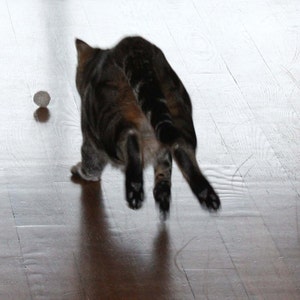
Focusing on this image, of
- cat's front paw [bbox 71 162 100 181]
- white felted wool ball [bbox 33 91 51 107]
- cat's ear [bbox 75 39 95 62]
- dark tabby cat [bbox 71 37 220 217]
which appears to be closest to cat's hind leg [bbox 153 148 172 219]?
dark tabby cat [bbox 71 37 220 217]

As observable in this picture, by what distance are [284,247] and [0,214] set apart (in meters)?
1.07

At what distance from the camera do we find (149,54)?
3.89 meters

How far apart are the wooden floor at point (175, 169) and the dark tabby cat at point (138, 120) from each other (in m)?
0.21

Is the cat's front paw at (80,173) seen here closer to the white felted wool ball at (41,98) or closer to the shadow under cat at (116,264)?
the shadow under cat at (116,264)

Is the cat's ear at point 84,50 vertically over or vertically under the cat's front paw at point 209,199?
over

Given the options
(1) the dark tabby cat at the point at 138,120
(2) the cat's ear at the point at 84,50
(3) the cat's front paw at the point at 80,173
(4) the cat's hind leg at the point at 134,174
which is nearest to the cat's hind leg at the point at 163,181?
(1) the dark tabby cat at the point at 138,120

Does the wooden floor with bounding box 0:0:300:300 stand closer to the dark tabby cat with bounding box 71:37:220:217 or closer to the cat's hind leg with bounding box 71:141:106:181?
the cat's hind leg with bounding box 71:141:106:181

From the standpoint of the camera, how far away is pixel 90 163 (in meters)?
4.14

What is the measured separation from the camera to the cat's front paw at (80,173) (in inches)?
166

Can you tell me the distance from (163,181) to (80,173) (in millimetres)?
455

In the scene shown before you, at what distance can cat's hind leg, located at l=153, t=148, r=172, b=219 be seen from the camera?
12.7 ft

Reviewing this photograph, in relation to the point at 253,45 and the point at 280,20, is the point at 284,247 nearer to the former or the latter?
the point at 253,45

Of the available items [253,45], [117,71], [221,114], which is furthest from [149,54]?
[253,45]

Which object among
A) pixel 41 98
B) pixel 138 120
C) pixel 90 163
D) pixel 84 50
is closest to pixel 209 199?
pixel 138 120
